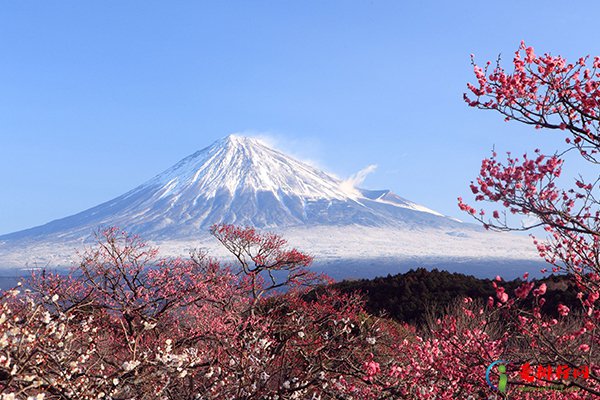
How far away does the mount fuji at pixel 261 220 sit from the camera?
143875 mm

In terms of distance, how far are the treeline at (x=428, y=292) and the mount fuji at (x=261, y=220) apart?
322 ft

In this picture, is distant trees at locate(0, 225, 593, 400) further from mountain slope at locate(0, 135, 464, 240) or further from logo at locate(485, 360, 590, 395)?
mountain slope at locate(0, 135, 464, 240)

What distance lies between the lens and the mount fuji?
472ft

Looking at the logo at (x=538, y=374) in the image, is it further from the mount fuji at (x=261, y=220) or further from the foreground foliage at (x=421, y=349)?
the mount fuji at (x=261, y=220)

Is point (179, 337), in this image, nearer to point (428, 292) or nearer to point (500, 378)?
point (500, 378)

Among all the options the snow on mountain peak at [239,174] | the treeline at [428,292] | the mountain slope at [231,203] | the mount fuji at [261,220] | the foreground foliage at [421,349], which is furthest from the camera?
the snow on mountain peak at [239,174]

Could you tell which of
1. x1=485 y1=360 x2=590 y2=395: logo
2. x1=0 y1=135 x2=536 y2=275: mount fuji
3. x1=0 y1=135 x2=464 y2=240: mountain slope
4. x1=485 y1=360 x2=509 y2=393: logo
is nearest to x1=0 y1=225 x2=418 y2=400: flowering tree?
x1=485 y1=360 x2=509 y2=393: logo

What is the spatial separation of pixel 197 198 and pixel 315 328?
498 feet

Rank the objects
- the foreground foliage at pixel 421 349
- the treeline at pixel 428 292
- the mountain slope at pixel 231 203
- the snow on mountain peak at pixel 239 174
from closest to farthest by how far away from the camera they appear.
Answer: the foreground foliage at pixel 421 349 → the treeline at pixel 428 292 → the mountain slope at pixel 231 203 → the snow on mountain peak at pixel 239 174

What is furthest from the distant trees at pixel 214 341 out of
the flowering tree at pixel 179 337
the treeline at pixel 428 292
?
the treeline at pixel 428 292

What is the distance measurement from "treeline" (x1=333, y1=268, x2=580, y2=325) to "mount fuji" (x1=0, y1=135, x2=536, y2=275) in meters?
98.1

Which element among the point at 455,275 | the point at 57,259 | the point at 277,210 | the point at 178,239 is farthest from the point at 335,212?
the point at 455,275

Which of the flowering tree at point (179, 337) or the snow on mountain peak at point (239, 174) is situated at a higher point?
the snow on mountain peak at point (239, 174)

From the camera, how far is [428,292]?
976 inches
